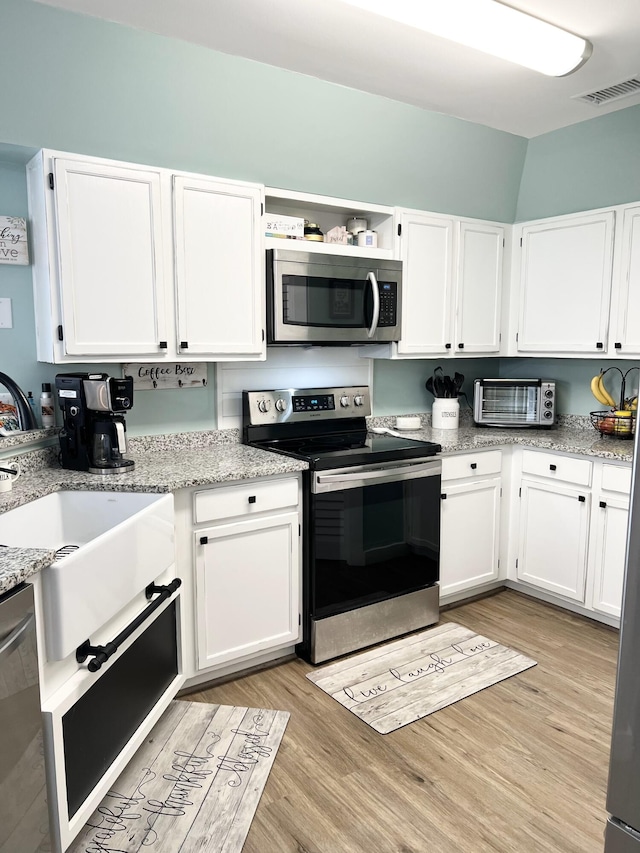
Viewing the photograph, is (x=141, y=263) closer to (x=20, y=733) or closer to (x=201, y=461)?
(x=201, y=461)

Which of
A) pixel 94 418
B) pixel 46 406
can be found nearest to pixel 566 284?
pixel 94 418

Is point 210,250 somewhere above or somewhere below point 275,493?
above

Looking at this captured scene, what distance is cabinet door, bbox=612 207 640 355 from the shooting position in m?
3.25

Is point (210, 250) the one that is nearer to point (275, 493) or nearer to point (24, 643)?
point (275, 493)

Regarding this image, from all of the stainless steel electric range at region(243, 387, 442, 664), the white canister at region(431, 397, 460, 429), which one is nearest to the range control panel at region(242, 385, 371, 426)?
the stainless steel electric range at region(243, 387, 442, 664)

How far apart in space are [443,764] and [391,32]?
2.77 metres

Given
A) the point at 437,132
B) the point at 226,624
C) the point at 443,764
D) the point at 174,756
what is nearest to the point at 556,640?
the point at 443,764

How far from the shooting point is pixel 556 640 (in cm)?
310

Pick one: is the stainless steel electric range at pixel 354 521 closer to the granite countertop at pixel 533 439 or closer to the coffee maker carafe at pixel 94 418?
the granite countertop at pixel 533 439

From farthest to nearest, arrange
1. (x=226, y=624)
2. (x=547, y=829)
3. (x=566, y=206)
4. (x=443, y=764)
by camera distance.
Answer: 1. (x=566, y=206)
2. (x=226, y=624)
3. (x=443, y=764)
4. (x=547, y=829)

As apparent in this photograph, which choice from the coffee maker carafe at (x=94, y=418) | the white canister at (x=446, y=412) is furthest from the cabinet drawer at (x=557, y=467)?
the coffee maker carafe at (x=94, y=418)

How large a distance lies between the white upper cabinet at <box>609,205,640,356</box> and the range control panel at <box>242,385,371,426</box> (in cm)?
140

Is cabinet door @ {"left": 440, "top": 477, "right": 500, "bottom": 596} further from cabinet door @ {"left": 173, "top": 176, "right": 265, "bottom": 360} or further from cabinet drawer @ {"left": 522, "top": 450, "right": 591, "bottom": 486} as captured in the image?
cabinet door @ {"left": 173, "top": 176, "right": 265, "bottom": 360}

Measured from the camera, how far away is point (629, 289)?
329 cm
